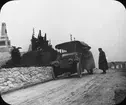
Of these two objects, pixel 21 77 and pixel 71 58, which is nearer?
pixel 21 77

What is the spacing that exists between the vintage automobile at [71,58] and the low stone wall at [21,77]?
751 millimetres

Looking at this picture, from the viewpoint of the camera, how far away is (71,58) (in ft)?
29.5

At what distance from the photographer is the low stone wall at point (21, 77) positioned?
5.85 m

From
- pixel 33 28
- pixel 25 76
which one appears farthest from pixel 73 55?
pixel 33 28

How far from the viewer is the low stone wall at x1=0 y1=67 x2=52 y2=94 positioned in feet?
19.2

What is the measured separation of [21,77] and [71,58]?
3.24m

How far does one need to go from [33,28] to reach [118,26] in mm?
3059

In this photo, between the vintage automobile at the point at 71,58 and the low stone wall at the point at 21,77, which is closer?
the low stone wall at the point at 21,77

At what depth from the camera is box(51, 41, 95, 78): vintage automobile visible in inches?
351

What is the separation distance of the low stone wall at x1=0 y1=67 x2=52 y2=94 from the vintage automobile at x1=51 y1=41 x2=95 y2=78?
0.75 meters

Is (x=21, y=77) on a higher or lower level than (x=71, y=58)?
lower

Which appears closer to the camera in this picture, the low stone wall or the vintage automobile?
the low stone wall

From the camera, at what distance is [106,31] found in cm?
528

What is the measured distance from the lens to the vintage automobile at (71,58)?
29.3 feet
